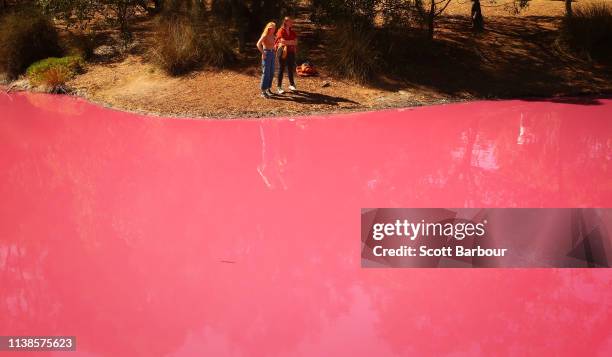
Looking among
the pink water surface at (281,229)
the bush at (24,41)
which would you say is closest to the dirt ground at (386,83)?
the pink water surface at (281,229)

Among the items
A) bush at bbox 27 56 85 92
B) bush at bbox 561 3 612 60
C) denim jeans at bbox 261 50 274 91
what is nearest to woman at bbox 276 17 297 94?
denim jeans at bbox 261 50 274 91

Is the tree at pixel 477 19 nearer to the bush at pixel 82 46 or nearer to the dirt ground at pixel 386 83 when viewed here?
the dirt ground at pixel 386 83

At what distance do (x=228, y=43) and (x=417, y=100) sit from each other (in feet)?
16.2

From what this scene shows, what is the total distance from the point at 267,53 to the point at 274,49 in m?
0.26

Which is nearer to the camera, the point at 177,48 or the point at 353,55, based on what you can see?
the point at 353,55

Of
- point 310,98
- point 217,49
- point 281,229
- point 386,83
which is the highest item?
point 217,49

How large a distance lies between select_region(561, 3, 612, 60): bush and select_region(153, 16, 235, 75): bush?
27.5 feet

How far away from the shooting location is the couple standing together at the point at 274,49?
11.4 m

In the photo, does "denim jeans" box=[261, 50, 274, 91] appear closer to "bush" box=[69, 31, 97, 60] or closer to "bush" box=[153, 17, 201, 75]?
"bush" box=[153, 17, 201, 75]

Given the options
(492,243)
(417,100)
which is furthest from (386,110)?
(492,243)

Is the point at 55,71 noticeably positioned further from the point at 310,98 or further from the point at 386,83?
the point at 386,83

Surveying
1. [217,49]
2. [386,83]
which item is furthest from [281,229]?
[217,49]

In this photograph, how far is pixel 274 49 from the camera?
11.7m

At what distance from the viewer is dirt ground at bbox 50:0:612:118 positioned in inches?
468
